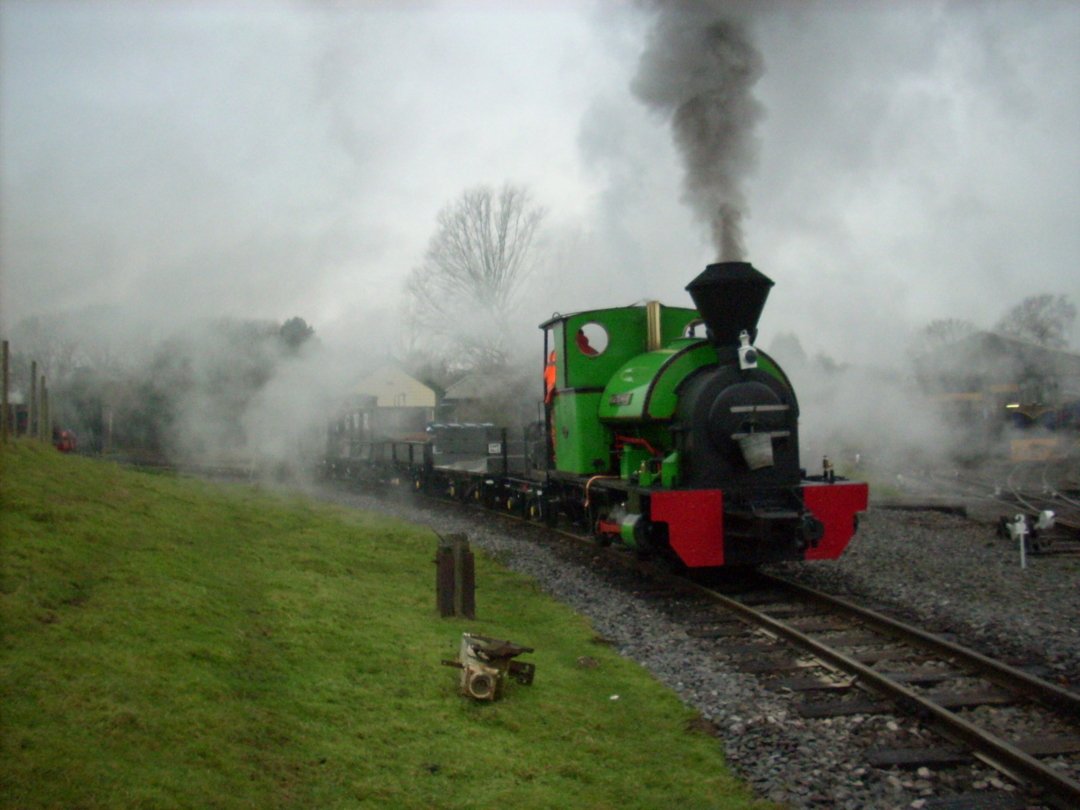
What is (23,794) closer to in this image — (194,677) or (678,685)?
(194,677)

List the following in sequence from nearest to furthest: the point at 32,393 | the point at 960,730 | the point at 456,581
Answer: the point at 960,730 → the point at 456,581 → the point at 32,393

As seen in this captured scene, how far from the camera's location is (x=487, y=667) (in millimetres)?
5613

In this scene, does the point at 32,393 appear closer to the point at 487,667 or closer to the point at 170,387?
the point at 487,667

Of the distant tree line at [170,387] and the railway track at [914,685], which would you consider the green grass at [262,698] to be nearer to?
the railway track at [914,685]

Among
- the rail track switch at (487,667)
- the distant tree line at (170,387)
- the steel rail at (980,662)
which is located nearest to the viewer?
the steel rail at (980,662)

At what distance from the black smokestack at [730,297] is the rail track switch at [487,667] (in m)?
4.34

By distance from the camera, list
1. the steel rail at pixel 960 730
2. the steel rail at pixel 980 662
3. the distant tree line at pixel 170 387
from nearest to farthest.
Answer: the steel rail at pixel 960 730, the steel rail at pixel 980 662, the distant tree line at pixel 170 387

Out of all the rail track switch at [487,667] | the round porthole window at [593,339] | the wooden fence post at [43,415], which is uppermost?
the round porthole window at [593,339]

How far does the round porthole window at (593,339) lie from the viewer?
11195mm

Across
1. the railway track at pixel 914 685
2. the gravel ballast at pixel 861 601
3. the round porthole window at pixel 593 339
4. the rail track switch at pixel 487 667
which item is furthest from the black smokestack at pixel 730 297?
the rail track switch at pixel 487 667

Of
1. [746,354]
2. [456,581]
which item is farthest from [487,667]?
[746,354]

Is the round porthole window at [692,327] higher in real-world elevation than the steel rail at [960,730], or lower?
higher

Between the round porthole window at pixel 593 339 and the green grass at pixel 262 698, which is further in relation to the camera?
the round porthole window at pixel 593 339

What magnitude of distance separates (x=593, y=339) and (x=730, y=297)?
107 inches
